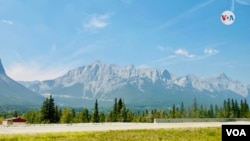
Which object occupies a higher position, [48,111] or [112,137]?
[48,111]

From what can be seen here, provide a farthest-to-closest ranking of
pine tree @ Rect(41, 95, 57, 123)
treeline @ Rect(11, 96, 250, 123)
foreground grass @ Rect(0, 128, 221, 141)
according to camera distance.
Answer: treeline @ Rect(11, 96, 250, 123) → pine tree @ Rect(41, 95, 57, 123) → foreground grass @ Rect(0, 128, 221, 141)

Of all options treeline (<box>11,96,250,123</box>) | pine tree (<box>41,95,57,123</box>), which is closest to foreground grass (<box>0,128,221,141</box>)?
treeline (<box>11,96,250,123</box>)

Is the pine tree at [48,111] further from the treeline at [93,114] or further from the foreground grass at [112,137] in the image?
the foreground grass at [112,137]

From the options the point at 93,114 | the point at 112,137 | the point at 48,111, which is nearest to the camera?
the point at 112,137

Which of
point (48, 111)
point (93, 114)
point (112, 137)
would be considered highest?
point (48, 111)

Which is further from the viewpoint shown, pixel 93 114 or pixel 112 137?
pixel 93 114

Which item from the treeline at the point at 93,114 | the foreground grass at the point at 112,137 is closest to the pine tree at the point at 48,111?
the treeline at the point at 93,114

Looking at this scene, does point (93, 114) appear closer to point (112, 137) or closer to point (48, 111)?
point (48, 111)

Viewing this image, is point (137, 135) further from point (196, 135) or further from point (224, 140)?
point (224, 140)

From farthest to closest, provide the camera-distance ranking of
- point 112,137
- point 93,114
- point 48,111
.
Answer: point 93,114
point 48,111
point 112,137

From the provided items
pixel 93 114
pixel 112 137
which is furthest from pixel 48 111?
pixel 112 137

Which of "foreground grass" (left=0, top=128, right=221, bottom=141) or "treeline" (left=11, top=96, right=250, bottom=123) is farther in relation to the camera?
"treeline" (left=11, top=96, right=250, bottom=123)

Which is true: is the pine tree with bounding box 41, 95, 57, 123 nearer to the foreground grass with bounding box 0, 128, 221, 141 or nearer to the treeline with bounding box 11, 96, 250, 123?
the treeline with bounding box 11, 96, 250, 123

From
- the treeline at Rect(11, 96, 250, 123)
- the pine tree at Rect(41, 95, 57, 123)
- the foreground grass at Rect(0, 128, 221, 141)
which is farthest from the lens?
the treeline at Rect(11, 96, 250, 123)
